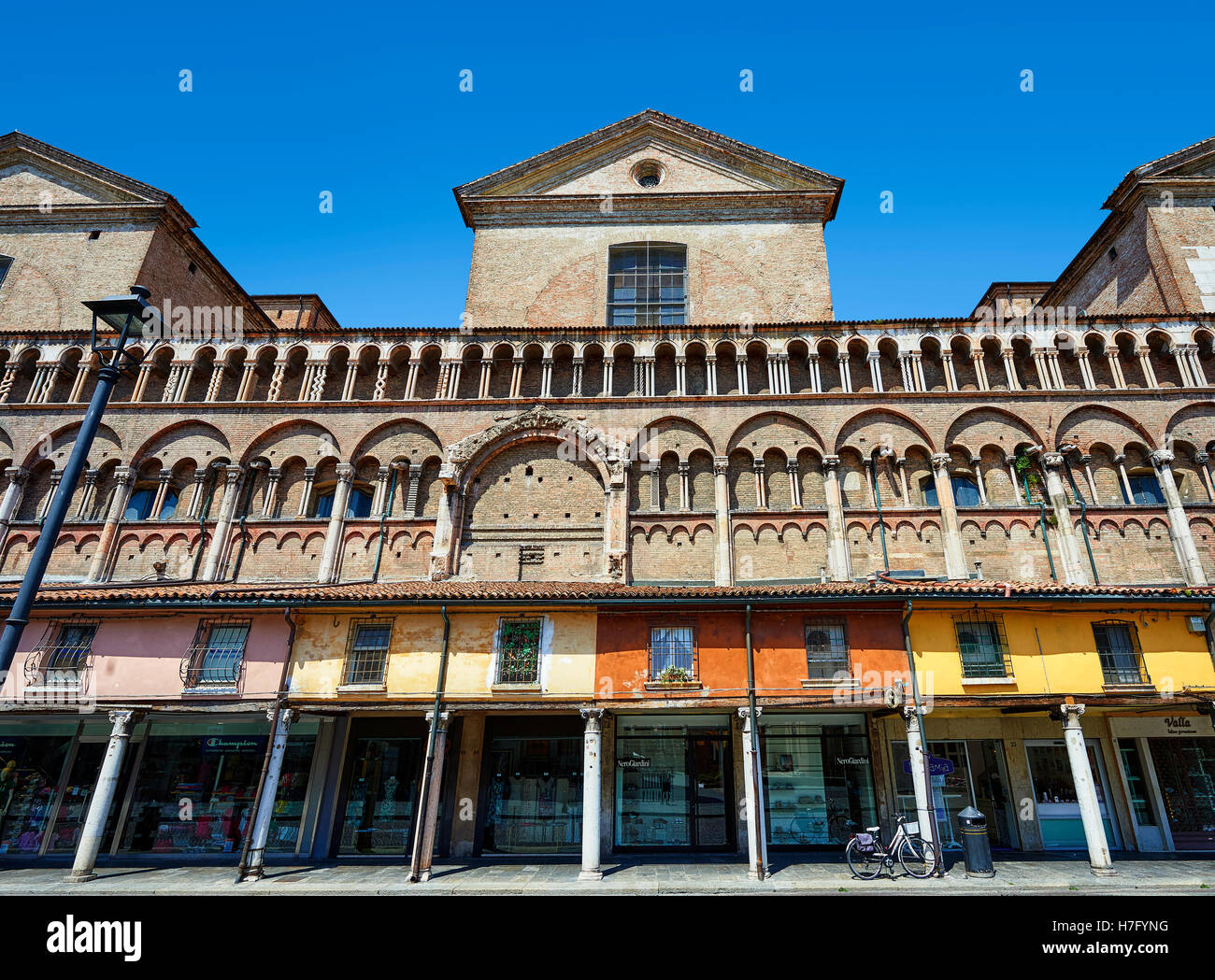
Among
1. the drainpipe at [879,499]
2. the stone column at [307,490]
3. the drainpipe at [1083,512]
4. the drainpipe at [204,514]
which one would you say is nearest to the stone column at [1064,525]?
the drainpipe at [1083,512]

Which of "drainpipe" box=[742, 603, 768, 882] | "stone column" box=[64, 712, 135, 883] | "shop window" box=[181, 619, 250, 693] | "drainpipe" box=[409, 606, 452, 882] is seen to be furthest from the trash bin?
"stone column" box=[64, 712, 135, 883]

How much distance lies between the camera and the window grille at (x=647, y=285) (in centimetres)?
2452

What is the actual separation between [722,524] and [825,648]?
5028 millimetres

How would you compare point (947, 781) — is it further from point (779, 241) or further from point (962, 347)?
point (779, 241)

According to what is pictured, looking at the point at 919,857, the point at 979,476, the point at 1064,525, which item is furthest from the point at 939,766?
the point at 979,476

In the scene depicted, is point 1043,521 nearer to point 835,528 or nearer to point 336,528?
point 835,528

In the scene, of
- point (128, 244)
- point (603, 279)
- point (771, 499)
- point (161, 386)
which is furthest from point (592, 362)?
point (128, 244)

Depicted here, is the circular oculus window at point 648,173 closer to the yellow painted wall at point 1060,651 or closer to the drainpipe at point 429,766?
the drainpipe at point 429,766

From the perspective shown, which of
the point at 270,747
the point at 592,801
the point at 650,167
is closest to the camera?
the point at 592,801

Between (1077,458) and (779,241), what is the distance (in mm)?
11994

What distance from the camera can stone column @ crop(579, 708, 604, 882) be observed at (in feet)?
45.8

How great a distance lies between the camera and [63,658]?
16078 millimetres

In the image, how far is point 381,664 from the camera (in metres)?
15.8

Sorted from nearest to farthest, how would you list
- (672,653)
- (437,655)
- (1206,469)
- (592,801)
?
(592,801), (437,655), (672,653), (1206,469)
